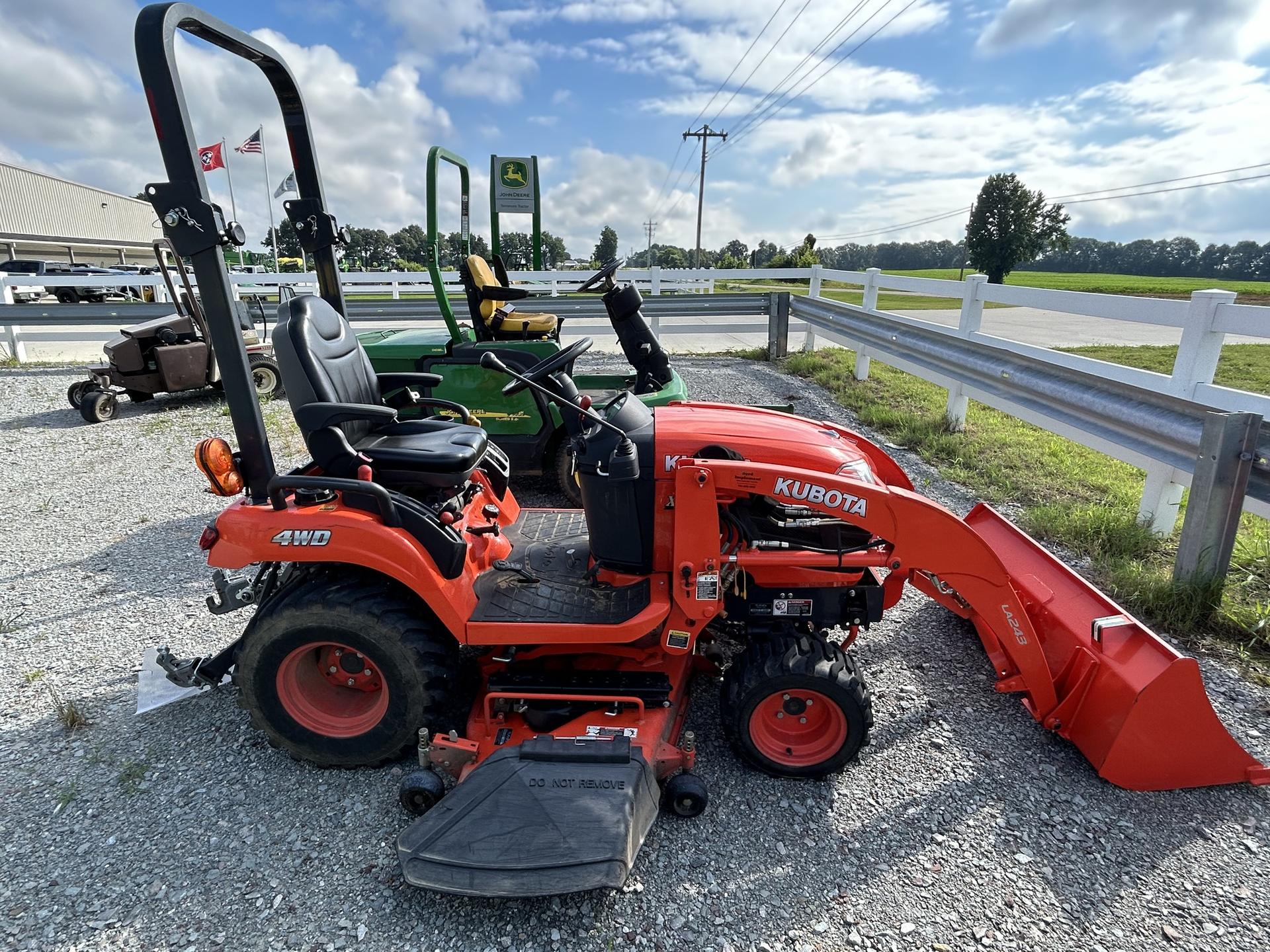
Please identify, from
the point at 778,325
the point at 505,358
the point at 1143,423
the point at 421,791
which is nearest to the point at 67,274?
the point at 778,325

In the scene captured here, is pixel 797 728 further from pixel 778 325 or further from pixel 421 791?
pixel 778 325

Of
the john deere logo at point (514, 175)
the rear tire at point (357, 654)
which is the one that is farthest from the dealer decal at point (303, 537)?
the john deere logo at point (514, 175)

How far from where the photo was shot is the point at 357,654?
8.63 feet

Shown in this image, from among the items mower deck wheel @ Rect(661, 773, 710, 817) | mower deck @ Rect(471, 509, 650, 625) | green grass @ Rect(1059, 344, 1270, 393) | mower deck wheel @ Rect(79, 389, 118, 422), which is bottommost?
mower deck wheel @ Rect(661, 773, 710, 817)

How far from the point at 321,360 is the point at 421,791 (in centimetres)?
171

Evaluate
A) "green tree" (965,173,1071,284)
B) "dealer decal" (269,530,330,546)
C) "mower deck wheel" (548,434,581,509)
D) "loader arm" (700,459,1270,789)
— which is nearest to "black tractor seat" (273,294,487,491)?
"dealer decal" (269,530,330,546)

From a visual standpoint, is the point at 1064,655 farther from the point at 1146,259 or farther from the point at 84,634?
the point at 1146,259

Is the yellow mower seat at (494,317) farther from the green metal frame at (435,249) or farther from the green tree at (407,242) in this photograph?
the green tree at (407,242)

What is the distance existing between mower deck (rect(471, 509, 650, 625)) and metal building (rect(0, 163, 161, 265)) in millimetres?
51900

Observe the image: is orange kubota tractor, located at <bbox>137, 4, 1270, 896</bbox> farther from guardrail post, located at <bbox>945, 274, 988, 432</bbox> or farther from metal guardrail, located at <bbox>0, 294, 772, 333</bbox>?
metal guardrail, located at <bbox>0, 294, 772, 333</bbox>

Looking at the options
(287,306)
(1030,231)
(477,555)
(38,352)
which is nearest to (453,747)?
(477,555)

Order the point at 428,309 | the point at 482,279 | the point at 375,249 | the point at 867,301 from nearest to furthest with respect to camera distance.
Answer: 1. the point at 482,279
2. the point at 867,301
3. the point at 428,309
4. the point at 375,249

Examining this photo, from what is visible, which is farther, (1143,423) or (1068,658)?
(1143,423)

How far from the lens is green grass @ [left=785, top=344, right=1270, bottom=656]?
314 cm
